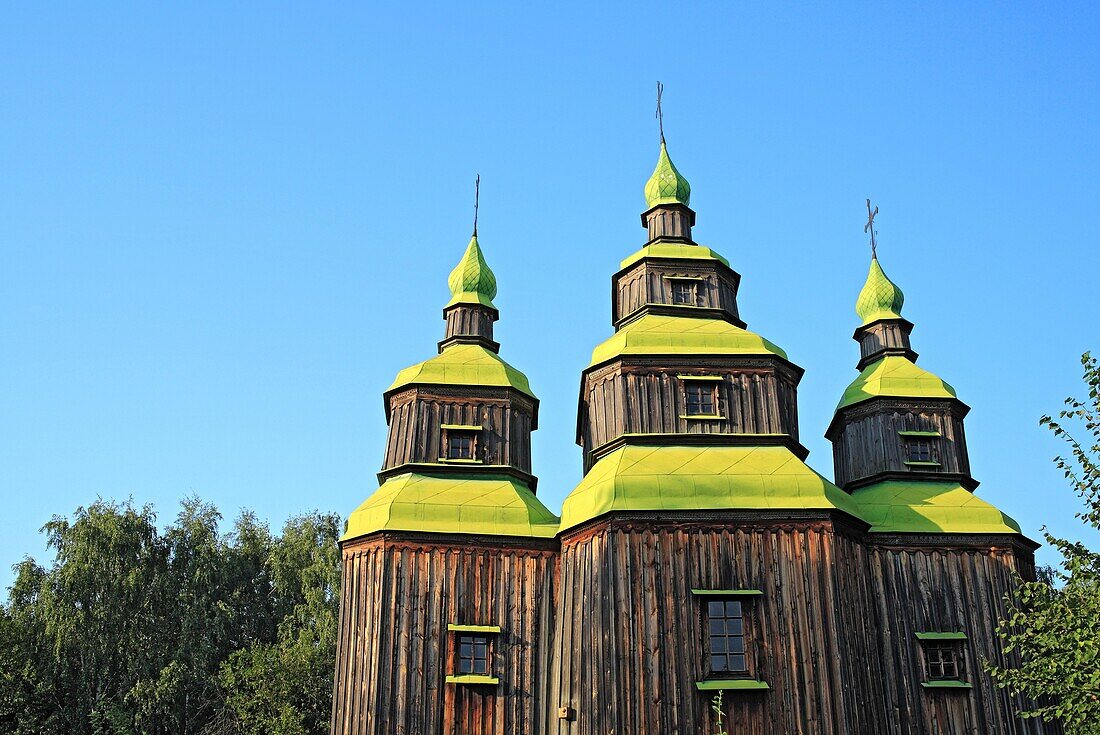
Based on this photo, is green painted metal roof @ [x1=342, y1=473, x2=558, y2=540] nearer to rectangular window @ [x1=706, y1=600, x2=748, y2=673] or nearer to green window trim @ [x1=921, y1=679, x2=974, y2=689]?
rectangular window @ [x1=706, y1=600, x2=748, y2=673]

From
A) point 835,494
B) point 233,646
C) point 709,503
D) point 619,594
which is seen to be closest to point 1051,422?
point 835,494

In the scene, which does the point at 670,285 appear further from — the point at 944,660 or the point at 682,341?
the point at 944,660

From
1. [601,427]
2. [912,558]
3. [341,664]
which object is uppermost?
[601,427]

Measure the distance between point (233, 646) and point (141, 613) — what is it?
3.09 metres

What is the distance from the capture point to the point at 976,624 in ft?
70.1

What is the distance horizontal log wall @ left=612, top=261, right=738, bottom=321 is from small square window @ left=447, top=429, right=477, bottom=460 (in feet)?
16.7

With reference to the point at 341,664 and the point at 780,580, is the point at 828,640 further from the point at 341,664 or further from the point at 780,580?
the point at 341,664

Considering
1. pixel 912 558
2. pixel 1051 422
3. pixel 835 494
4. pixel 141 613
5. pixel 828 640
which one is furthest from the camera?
pixel 141 613

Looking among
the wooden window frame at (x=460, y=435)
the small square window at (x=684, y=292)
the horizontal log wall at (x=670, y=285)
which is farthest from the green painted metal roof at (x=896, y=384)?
the wooden window frame at (x=460, y=435)

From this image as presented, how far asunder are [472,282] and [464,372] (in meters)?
4.02

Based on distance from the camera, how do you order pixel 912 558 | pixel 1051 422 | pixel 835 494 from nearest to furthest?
pixel 1051 422 → pixel 835 494 → pixel 912 558

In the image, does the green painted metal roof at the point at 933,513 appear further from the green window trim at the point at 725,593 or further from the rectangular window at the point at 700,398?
the green window trim at the point at 725,593

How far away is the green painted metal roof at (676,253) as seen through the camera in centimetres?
2595

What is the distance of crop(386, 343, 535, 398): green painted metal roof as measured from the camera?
80.0ft
